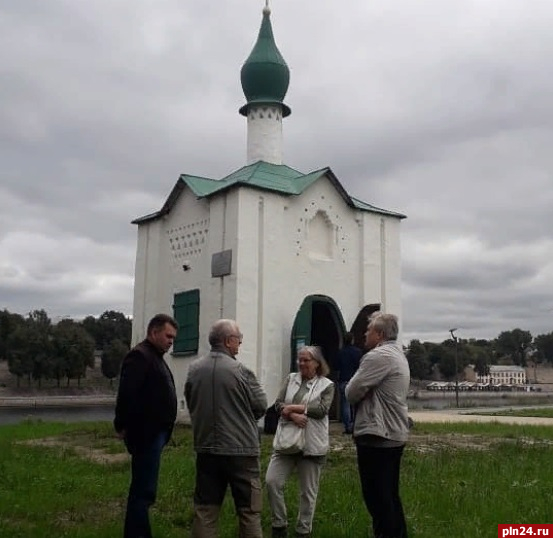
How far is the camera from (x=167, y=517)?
19.5 ft

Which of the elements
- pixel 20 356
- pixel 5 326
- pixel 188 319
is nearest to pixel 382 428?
pixel 188 319

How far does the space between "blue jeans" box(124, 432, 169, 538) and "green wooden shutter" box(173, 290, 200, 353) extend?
8.60 m

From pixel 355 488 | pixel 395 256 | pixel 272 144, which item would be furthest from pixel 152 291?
pixel 355 488

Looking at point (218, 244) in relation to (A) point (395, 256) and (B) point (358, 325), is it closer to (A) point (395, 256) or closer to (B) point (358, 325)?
(B) point (358, 325)

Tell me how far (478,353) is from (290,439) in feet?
376

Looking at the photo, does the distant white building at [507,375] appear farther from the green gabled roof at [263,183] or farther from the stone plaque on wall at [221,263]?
the stone plaque on wall at [221,263]

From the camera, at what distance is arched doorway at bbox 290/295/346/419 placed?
13148 mm

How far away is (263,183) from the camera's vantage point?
44.8 feet

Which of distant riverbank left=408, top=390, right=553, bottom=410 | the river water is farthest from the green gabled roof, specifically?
distant riverbank left=408, top=390, right=553, bottom=410

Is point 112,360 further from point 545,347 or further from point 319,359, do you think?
point 545,347

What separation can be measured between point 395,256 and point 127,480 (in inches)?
364

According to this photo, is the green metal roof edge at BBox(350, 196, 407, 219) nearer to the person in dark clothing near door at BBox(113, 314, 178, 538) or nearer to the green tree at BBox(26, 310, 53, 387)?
the person in dark clothing near door at BBox(113, 314, 178, 538)

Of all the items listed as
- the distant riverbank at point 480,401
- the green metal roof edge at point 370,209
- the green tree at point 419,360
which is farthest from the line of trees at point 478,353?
the green metal roof edge at point 370,209

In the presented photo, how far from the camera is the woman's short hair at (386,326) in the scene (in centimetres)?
510
